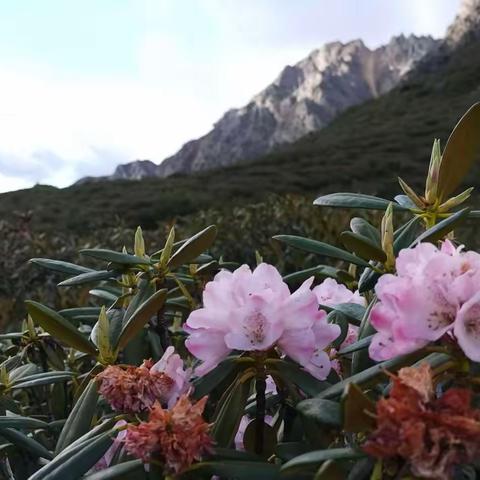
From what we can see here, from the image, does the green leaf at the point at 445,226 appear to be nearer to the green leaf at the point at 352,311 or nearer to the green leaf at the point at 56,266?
the green leaf at the point at 352,311

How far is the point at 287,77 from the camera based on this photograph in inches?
3450

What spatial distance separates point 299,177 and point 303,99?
54119 millimetres

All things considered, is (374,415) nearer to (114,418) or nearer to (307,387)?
(307,387)

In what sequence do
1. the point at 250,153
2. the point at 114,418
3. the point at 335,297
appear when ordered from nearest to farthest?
the point at 114,418
the point at 335,297
the point at 250,153

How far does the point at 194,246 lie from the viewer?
3.81ft

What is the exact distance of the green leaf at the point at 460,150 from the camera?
1014 mm

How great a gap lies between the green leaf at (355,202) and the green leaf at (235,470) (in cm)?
49

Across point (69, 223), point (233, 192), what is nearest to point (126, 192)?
point (233, 192)

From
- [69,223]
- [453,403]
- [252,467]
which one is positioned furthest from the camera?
[69,223]

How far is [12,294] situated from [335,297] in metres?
4.45

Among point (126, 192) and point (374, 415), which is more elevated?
point (126, 192)

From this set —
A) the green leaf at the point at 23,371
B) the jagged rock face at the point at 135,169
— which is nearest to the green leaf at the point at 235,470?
the green leaf at the point at 23,371

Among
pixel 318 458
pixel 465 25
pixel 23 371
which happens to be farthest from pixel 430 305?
pixel 465 25

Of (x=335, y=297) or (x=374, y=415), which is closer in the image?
(x=374, y=415)
